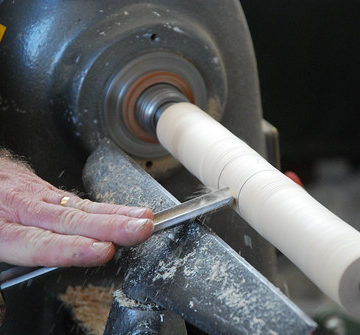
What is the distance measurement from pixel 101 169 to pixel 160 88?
171 mm

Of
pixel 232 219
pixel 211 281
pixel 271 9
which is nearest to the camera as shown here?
pixel 211 281

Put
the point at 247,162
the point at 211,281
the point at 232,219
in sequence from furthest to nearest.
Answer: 1. the point at 232,219
2. the point at 247,162
3. the point at 211,281

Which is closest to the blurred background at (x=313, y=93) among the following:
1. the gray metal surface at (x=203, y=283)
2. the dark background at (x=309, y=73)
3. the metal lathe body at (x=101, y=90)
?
Answer: the dark background at (x=309, y=73)

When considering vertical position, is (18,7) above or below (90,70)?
above

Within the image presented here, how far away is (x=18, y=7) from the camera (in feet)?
3.34

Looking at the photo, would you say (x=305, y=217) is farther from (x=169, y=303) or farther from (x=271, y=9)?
(x=271, y=9)

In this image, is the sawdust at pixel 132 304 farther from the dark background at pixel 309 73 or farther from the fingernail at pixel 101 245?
the dark background at pixel 309 73

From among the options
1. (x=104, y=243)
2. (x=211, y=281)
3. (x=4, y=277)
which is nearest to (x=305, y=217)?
(x=211, y=281)

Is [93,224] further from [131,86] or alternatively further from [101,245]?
[131,86]

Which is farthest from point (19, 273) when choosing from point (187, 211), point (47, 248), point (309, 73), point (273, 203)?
point (309, 73)

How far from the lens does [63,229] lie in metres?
0.77

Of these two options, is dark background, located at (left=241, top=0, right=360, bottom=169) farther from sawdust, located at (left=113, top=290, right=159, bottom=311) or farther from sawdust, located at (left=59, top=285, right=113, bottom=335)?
sawdust, located at (left=113, top=290, right=159, bottom=311)

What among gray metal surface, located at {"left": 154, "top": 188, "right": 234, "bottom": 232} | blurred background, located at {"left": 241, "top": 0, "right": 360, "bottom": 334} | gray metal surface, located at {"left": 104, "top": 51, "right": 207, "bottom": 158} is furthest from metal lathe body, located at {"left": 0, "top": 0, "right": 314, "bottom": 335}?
blurred background, located at {"left": 241, "top": 0, "right": 360, "bottom": 334}

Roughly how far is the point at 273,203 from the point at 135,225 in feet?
0.54
